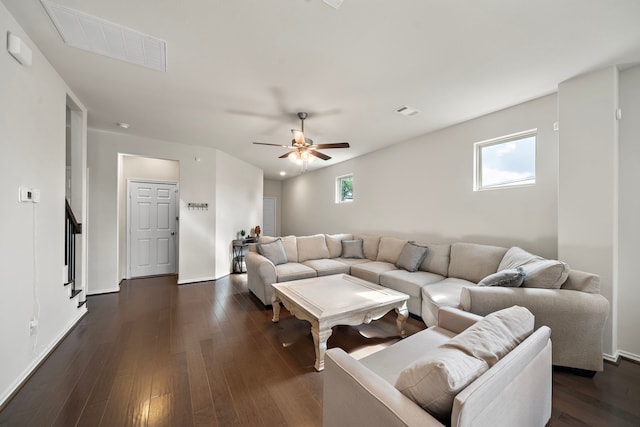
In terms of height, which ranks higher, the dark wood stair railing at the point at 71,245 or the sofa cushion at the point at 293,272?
the dark wood stair railing at the point at 71,245

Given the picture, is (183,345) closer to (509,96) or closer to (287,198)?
(509,96)

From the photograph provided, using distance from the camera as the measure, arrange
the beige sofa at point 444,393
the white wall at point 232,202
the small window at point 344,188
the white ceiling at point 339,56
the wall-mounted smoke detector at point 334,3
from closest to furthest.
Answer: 1. the beige sofa at point 444,393
2. the wall-mounted smoke detector at point 334,3
3. the white ceiling at point 339,56
4. the white wall at point 232,202
5. the small window at point 344,188

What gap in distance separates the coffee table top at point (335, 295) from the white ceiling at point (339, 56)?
2.21 metres

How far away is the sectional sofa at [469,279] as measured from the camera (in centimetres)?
186

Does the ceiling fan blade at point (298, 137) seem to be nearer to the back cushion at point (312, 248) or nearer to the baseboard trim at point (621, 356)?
the back cushion at point (312, 248)

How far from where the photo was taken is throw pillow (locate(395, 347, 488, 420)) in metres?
0.82

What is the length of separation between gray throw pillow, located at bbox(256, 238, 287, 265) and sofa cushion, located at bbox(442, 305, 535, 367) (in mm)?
3087

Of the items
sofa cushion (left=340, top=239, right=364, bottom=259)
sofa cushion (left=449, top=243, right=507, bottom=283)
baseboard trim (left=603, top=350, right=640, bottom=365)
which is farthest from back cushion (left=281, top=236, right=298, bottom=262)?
baseboard trim (left=603, top=350, right=640, bottom=365)

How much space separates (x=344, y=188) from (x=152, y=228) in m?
4.42

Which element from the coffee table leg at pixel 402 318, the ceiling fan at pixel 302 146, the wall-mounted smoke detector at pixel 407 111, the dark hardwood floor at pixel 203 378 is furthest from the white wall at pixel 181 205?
the coffee table leg at pixel 402 318

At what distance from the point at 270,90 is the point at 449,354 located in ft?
8.84

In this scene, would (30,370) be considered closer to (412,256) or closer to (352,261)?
(352,261)

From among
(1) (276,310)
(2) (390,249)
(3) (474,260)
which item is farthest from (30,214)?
(3) (474,260)

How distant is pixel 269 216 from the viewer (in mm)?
Result: 8586
